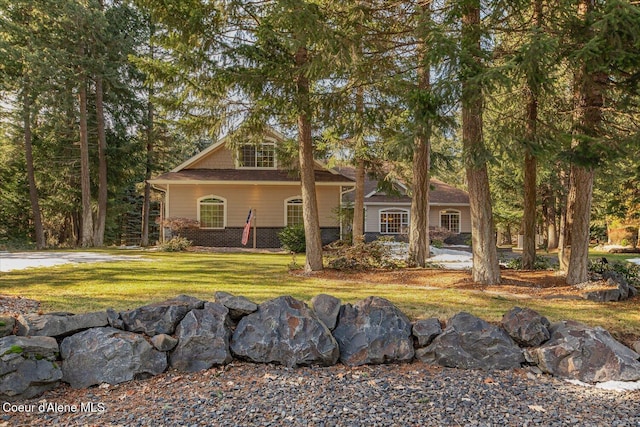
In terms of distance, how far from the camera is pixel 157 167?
20.8m

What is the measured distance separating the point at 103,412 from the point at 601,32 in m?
6.51

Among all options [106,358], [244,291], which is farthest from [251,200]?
[106,358]

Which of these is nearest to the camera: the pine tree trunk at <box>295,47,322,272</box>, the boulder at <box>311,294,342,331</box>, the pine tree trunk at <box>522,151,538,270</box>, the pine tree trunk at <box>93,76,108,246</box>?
the boulder at <box>311,294,342,331</box>

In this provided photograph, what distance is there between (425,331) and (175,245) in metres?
13.3

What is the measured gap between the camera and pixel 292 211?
19109 millimetres

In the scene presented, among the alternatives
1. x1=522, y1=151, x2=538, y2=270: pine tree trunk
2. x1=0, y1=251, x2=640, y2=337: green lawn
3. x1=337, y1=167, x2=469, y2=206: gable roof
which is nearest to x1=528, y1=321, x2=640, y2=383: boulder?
x1=0, y1=251, x2=640, y2=337: green lawn

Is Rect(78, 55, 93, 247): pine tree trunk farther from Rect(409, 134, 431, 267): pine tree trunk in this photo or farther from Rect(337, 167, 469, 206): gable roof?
Rect(409, 134, 431, 267): pine tree trunk

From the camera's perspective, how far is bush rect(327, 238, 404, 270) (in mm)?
9664

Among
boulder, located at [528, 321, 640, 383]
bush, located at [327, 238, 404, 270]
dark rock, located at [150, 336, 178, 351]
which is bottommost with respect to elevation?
boulder, located at [528, 321, 640, 383]

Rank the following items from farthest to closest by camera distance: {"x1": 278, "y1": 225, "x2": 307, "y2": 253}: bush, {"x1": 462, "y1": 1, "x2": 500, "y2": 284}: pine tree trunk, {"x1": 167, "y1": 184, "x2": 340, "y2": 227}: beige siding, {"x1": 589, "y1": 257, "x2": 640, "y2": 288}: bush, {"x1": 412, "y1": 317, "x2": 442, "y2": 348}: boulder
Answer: {"x1": 167, "y1": 184, "x2": 340, "y2": 227}: beige siding < {"x1": 278, "y1": 225, "x2": 307, "y2": 253}: bush < {"x1": 589, "y1": 257, "x2": 640, "y2": 288}: bush < {"x1": 462, "y1": 1, "x2": 500, "y2": 284}: pine tree trunk < {"x1": 412, "y1": 317, "x2": 442, "y2": 348}: boulder

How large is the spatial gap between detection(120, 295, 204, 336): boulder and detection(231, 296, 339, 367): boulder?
0.58 m

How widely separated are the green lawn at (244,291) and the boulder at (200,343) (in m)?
1.21

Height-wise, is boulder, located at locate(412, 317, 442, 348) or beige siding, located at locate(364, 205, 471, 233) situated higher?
beige siding, located at locate(364, 205, 471, 233)

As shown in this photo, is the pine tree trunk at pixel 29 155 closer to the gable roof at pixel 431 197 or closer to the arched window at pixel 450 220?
the gable roof at pixel 431 197
